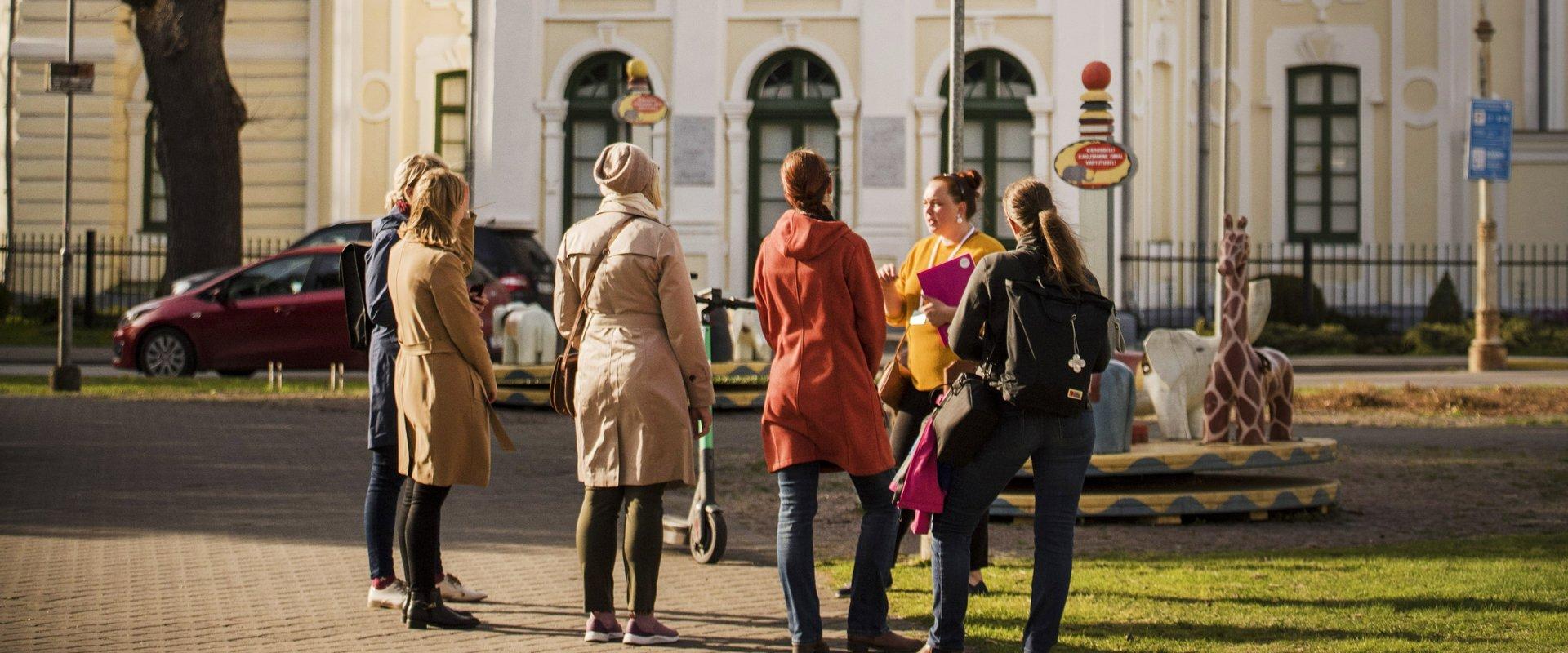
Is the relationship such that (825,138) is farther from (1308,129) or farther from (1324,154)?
(1324,154)

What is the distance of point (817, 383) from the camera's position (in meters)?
6.30

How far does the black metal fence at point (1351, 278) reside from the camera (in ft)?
86.6

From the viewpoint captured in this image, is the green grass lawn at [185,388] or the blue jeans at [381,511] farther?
the green grass lawn at [185,388]

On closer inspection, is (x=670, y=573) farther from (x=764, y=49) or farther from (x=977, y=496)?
(x=764, y=49)

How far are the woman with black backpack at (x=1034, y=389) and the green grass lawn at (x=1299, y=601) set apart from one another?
0.47 metres

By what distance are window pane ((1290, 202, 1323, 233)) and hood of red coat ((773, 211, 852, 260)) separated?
25.0 metres

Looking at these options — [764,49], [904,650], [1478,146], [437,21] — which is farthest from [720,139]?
[904,650]

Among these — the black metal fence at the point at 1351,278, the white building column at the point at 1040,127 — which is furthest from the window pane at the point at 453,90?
the black metal fence at the point at 1351,278

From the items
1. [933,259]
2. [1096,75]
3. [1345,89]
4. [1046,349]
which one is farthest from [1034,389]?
[1345,89]

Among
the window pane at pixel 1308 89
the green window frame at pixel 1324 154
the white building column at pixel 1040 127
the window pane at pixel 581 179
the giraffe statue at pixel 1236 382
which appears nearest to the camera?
the giraffe statue at pixel 1236 382

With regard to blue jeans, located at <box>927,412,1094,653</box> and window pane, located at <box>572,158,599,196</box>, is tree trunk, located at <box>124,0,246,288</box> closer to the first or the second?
window pane, located at <box>572,158,599,196</box>

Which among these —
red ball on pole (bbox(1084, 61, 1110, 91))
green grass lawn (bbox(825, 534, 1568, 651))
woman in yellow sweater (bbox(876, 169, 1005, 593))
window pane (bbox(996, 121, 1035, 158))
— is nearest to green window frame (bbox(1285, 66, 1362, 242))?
window pane (bbox(996, 121, 1035, 158))

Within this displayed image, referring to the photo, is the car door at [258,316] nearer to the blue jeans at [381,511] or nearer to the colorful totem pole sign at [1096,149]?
the colorful totem pole sign at [1096,149]

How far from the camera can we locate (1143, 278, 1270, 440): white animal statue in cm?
1030
